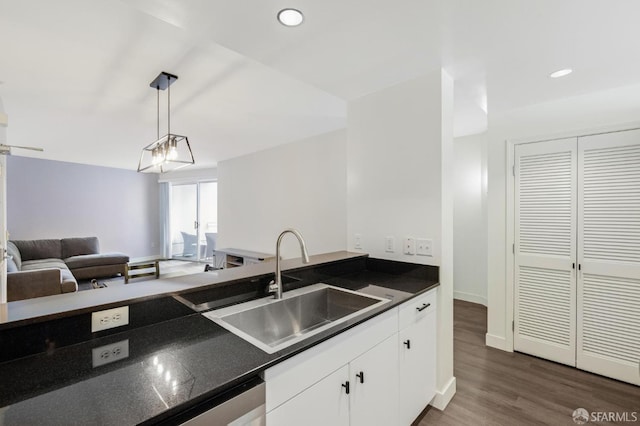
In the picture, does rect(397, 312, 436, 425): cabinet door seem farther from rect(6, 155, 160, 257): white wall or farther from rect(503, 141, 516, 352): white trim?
rect(6, 155, 160, 257): white wall

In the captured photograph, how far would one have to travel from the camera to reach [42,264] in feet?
16.7

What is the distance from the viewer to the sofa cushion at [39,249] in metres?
5.52

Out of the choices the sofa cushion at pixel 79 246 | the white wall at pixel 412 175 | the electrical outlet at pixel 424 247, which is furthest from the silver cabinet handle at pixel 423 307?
the sofa cushion at pixel 79 246

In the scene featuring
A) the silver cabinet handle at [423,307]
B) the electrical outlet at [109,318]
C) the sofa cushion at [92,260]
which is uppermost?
the electrical outlet at [109,318]

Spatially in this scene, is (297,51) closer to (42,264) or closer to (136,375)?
(136,375)

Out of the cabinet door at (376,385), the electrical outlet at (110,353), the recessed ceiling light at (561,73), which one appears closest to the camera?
the electrical outlet at (110,353)

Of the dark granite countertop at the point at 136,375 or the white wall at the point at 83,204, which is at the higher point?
the white wall at the point at 83,204

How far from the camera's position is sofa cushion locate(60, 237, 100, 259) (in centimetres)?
599

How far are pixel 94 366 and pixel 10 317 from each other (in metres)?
0.35

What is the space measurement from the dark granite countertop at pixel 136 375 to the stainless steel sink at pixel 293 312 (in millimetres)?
151

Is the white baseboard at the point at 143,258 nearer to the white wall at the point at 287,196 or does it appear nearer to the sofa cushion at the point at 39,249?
the sofa cushion at the point at 39,249

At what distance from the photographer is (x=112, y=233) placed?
280 inches

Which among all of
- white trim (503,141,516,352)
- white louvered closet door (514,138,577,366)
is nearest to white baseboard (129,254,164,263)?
white trim (503,141,516,352)

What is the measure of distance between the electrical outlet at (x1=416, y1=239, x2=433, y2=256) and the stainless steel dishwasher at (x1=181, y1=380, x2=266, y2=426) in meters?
1.48
